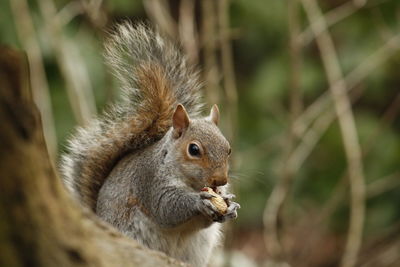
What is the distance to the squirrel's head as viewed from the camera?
1866mm

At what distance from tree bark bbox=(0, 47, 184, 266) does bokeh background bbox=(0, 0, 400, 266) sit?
1856mm

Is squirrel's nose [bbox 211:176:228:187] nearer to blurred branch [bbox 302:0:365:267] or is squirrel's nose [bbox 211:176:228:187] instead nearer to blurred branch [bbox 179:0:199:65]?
blurred branch [bbox 179:0:199:65]

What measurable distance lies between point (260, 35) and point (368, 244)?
143 cm

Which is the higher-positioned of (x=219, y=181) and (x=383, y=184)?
(x=383, y=184)

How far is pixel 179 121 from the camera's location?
1.97 m

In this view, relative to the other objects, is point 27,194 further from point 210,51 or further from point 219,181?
point 210,51

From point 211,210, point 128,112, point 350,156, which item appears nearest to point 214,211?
point 211,210

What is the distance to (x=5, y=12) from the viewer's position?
362 centimetres

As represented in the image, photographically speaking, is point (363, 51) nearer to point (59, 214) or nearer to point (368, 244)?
point (368, 244)

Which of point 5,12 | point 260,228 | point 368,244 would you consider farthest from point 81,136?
point 260,228

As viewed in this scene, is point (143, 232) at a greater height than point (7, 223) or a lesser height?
greater

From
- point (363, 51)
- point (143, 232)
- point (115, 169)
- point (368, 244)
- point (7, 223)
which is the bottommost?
point (7, 223)

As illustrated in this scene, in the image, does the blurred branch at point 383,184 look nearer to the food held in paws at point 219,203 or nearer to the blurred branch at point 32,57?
the blurred branch at point 32,57

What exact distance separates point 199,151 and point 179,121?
106 mm
